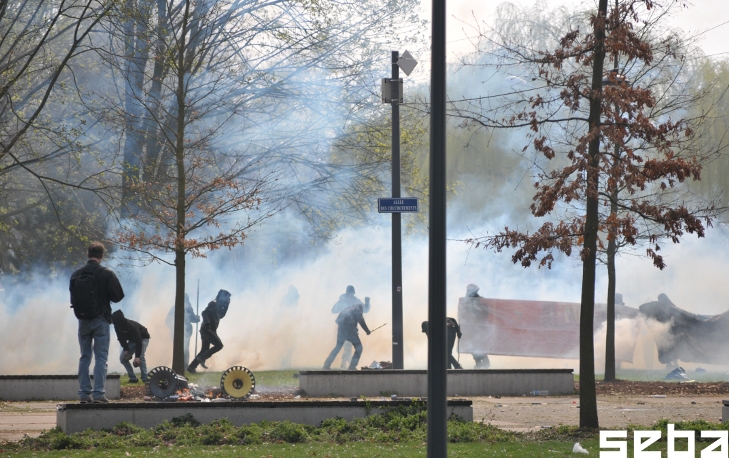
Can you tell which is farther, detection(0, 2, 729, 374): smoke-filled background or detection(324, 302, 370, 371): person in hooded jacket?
detection(0, 2, 729, 374): smoke-filled background

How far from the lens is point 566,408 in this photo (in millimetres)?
12234

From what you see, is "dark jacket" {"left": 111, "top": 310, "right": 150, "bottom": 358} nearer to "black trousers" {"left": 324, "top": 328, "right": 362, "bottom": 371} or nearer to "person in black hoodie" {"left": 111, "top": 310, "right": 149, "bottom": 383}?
"person in black hoodie" {"left": 111, "top": 310, "right": 149, "bottom": 383}

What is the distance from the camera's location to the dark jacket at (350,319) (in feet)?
60.6

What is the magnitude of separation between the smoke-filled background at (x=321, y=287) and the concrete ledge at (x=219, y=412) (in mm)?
12255

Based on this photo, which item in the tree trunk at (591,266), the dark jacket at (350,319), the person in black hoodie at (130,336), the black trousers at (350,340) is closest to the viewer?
the tree trunk at (591,266)

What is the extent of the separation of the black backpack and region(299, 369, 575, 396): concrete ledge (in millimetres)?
5139

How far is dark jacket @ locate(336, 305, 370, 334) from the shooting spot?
18.5 meters

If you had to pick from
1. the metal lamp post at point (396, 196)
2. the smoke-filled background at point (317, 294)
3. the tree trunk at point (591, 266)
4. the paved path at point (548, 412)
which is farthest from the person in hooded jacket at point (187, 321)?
the tree trunk at point (591, 266)

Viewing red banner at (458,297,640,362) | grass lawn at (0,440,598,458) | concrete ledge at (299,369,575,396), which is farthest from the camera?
red banner at (458,297,640,362)

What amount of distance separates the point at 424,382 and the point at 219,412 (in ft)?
16.0

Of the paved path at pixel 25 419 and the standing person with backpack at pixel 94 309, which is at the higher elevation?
the standing person with backpack at pixel 94 309

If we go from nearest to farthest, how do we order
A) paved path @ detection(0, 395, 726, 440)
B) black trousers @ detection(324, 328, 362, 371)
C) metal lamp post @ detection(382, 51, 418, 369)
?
paved path @ detection(0, 395, 726, 440), metal lamp post @ detection(382, 51, 418, 369), black trousers @ detection(324, 328, 362, 371)

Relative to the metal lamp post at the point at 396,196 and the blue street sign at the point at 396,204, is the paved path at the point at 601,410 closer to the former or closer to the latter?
the metal lamp post at the point at 396,196

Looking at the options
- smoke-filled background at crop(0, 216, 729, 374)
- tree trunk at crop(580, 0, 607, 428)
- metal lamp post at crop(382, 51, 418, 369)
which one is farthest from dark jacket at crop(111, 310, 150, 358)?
tree trunk at crop(580, 0, 607, 428)
